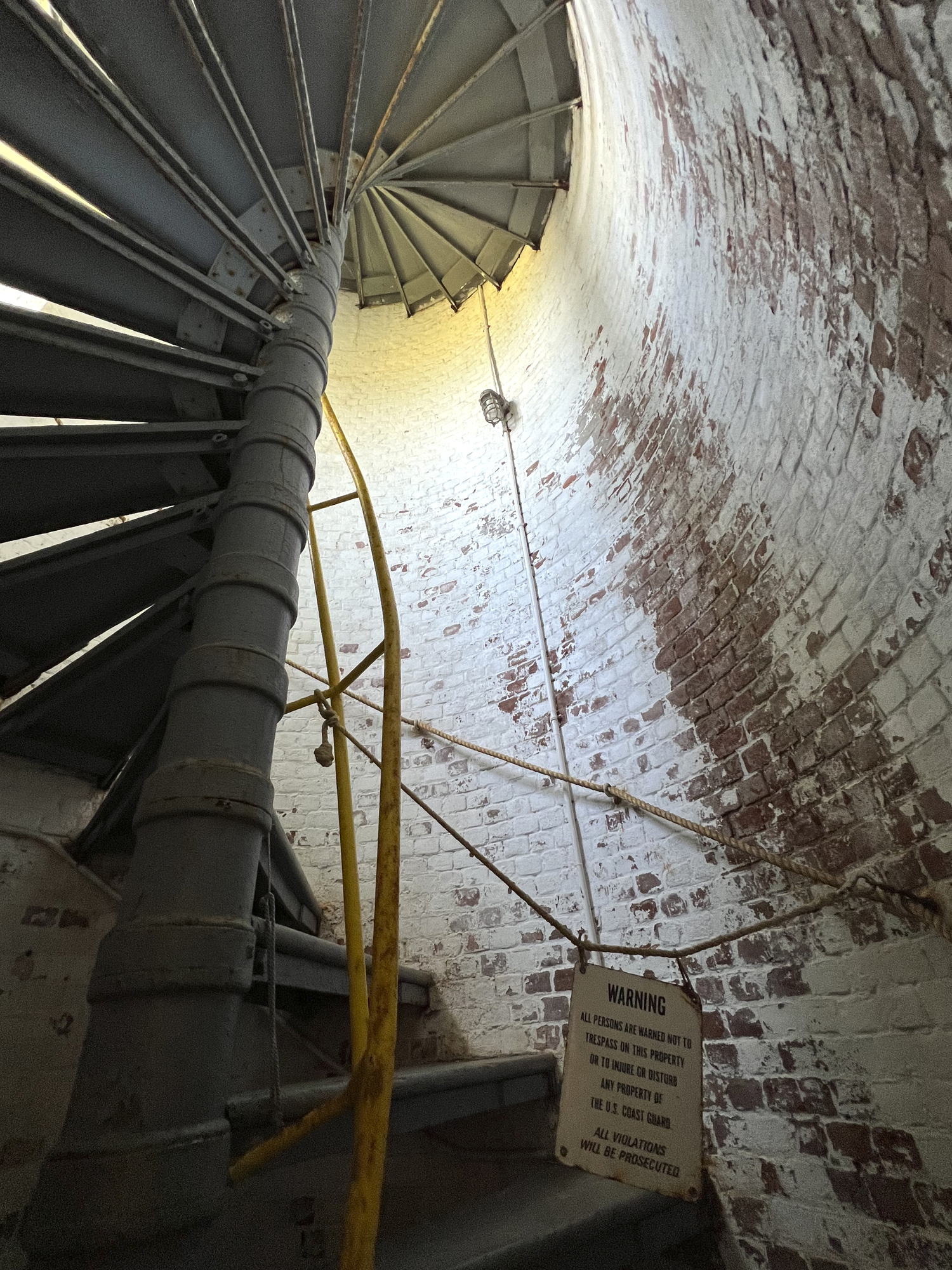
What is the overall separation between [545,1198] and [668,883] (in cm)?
100

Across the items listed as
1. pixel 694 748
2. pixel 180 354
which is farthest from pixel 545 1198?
pixel 180 354

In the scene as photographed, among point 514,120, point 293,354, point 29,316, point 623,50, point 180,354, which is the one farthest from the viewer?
point 514,120

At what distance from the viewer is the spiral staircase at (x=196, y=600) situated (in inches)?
45.1

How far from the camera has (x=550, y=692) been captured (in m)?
3.15

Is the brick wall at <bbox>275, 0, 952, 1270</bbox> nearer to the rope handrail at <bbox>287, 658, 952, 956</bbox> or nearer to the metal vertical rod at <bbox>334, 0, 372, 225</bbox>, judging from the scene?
the rope handrail at <bbox>287, 658, 952, 956</bbox>

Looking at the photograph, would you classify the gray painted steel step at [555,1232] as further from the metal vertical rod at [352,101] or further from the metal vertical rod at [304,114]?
the metal vertical rod at [352,101]

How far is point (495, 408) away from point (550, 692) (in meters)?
2.17

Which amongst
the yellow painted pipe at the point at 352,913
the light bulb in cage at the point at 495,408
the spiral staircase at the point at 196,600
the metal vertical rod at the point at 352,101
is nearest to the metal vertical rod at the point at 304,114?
the spiral staircase at the point at 196,600

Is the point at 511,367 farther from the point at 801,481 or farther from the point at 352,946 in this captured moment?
the point at 352,946

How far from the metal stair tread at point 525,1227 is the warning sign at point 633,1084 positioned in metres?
0.17

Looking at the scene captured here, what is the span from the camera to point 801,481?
2045mm

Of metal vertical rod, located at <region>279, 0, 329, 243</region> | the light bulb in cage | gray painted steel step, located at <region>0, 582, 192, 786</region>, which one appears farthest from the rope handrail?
the light bulb in cage

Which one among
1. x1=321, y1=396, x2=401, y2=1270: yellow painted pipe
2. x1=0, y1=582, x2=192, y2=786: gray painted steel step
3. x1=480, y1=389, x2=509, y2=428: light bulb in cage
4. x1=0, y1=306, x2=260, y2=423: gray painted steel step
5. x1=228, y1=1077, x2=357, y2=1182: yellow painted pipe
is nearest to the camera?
x1=321, y1=396, x2=401, y2=1270: yellow painted pipe

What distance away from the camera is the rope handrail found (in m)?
1.57
